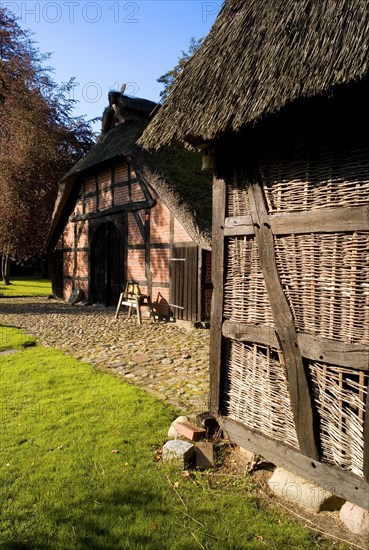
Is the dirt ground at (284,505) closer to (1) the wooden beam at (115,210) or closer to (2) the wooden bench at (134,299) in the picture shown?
(2) the wooden bench at (134,299)

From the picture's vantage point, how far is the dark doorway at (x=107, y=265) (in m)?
13.7

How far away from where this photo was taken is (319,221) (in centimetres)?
311

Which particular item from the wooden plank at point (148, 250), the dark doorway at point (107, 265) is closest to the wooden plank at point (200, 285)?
the wooden plank at point (148, 250)

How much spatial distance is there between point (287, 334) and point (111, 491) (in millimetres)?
1786

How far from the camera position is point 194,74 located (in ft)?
13.0

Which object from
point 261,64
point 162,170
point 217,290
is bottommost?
point 217,290

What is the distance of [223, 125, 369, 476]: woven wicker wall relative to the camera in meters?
2.91

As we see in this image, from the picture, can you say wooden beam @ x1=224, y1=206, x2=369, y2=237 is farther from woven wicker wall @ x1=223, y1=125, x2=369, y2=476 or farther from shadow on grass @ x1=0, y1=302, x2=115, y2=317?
shadow on grass @ x1=0, y1=302, x2=115, y2=317

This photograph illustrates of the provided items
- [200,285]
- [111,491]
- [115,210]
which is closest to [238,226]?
[111,491]

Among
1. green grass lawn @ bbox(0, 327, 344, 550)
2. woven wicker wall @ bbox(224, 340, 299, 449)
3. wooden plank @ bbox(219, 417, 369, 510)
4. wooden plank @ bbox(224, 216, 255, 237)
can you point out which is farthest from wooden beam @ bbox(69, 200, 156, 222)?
wooden plank @ bbox(219, 417, 369, 510)

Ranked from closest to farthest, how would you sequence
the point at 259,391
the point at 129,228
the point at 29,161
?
the point at 259,391, the point at 129,228, the point at 29,161

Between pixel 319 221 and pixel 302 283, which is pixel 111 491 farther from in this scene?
pixel 319 221

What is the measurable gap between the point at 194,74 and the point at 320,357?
2.74m

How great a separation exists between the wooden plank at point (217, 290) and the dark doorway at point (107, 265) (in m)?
9.60
